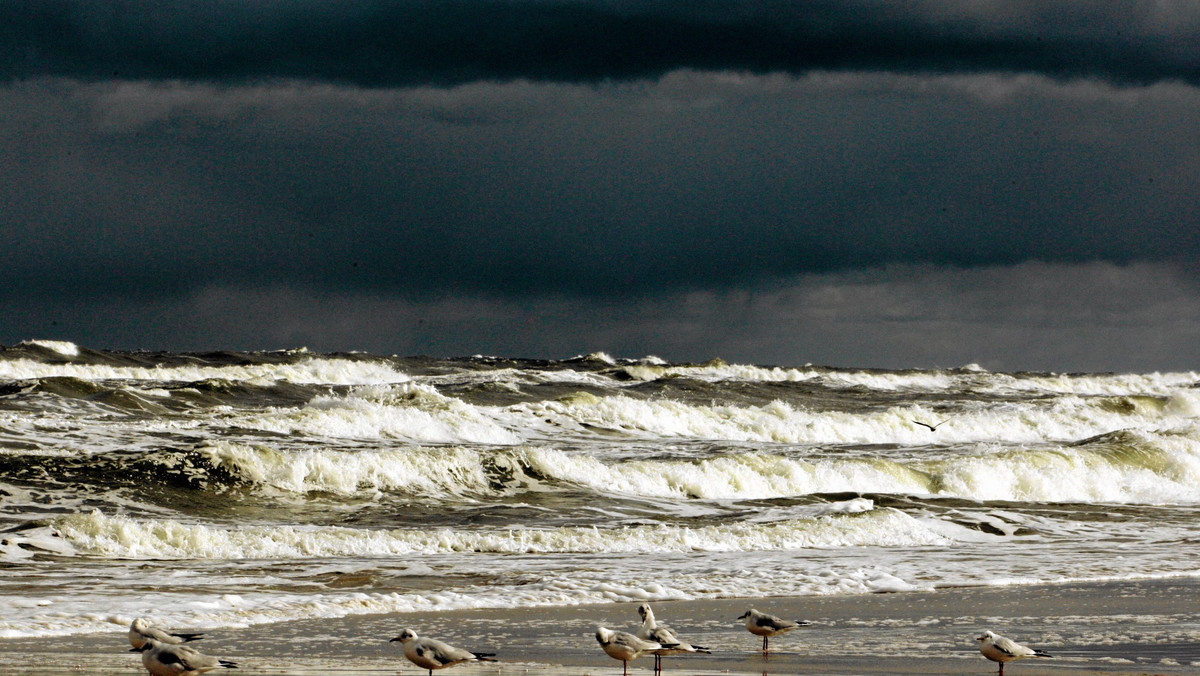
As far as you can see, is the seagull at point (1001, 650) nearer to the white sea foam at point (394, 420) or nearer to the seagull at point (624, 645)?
the seagull at point (624, 645)

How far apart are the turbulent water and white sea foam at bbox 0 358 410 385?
11.0 m

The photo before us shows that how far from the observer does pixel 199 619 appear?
11672 millimetres

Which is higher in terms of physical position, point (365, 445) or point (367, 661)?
point (365, 445)

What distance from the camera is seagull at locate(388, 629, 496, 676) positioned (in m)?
8.55

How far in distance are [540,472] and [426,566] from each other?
8949mm

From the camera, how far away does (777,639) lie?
1089 cm

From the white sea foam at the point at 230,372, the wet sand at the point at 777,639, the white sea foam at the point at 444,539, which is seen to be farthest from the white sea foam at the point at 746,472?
the white sea foam at the point at 230,372

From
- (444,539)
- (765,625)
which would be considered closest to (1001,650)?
(765,625)

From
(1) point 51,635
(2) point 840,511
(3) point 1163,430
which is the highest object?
(3) point 1163,430

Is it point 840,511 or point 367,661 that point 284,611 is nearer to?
point 367,661

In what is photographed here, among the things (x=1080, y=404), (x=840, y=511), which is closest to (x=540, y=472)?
(x=840, y=511)

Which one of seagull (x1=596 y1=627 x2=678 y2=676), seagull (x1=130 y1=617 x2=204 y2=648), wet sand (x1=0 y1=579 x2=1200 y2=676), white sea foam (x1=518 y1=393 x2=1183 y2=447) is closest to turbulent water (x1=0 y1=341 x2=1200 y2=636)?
white sea foam (x1=518 y1=393 x2=1183 y2=447)

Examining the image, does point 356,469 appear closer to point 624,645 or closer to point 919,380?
point 624,645

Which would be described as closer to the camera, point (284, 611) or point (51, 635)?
point (51, 635)
